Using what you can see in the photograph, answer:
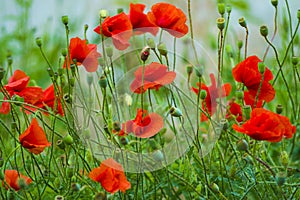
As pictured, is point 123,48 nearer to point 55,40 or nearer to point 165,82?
point 165,82

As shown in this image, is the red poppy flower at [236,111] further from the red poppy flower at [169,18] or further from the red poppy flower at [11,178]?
the red poppy flower at [11,178]

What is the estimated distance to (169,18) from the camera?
751 mm

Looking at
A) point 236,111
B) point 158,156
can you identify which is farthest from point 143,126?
point 236,111

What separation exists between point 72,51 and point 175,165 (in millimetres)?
206

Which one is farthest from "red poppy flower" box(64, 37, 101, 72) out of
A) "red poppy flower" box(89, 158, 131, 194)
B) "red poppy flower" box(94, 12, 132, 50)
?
"red poppy flower" box(89, 158, 131, 194)

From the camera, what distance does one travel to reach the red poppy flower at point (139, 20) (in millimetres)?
771

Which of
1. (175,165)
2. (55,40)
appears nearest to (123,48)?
(175,165)

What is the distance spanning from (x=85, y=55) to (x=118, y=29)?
0.05 metres

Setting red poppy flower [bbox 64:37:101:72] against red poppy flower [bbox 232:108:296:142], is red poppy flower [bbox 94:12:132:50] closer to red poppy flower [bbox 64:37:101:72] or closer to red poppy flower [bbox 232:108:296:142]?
red poppy flower [bbox 64:37:101:72]

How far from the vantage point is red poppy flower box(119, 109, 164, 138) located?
2.44ft

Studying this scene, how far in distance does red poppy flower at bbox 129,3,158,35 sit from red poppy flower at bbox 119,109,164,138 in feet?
0.31

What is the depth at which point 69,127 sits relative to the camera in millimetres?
758

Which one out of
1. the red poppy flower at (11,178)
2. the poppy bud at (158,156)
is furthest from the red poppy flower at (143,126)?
the red poppy flower at (11,178)

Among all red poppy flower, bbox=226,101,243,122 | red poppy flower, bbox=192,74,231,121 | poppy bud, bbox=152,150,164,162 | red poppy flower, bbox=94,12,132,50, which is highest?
red poppy flower, bbox=94,12,132,50
